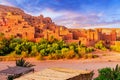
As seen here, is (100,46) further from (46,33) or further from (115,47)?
(46,33)

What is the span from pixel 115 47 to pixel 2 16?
18766 mm

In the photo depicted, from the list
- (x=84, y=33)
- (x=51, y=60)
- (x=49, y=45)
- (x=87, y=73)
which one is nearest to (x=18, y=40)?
(x=49, y=45)

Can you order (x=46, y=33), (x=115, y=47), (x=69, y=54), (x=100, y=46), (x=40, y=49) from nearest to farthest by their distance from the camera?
(x=69, y=54)
(x=40, y=49)
(x=100, y=46)
(x=46, y=33)
(x=115, y=47)

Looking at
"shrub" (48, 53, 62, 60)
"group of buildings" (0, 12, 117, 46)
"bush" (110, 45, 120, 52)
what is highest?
"group of buildings" (0, 12, 117, 46)

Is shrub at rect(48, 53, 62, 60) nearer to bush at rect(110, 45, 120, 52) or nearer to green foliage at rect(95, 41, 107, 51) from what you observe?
green foliage at rect(95, 41, 107, 51)

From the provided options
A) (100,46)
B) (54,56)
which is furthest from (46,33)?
(54,56)

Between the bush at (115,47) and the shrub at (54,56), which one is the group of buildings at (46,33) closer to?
the bush at (115,47)

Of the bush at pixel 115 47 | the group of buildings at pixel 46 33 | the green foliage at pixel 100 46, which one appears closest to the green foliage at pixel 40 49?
the group of buildings at pixel 46 33

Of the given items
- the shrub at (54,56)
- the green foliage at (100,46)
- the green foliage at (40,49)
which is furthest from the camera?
the green foliage at (100,46)

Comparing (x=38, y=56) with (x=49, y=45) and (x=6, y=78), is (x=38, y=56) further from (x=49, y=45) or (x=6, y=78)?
(x=6, y=78)

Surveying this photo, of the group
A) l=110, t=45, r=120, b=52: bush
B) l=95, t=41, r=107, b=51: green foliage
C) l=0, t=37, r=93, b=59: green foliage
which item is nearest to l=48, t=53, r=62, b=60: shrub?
l=0, t=37, r=93, b=59: green foliage

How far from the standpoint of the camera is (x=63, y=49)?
30000 mm

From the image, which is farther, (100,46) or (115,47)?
(115,47)

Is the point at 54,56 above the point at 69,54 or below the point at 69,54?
below
